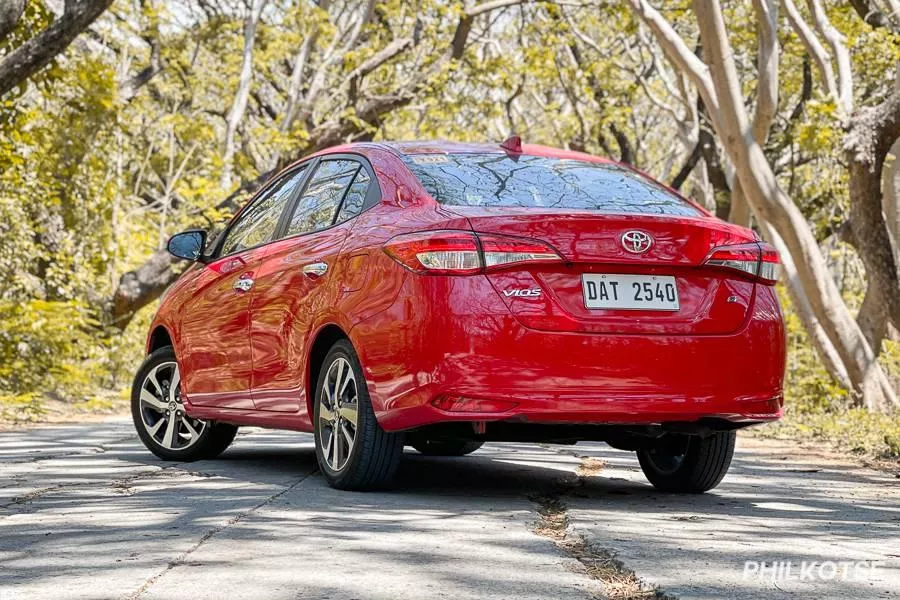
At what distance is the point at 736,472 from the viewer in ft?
28.0

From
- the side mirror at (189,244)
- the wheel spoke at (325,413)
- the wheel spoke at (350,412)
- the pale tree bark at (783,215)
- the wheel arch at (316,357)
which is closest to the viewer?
the wheel spoke at (350,412)

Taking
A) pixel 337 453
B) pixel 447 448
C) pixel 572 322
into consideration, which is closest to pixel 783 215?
pixel 447 448

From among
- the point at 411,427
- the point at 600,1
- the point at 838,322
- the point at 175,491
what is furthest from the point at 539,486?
the point at 600,1

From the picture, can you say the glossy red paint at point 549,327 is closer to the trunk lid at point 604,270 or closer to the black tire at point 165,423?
the trunk lid at point 604,270

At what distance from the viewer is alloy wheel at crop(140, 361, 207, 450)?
8500mm

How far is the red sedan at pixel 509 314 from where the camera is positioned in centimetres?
583

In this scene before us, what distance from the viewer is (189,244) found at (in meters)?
8.25

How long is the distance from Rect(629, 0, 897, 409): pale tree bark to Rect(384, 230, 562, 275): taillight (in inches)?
344

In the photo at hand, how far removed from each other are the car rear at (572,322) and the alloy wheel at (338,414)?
13.5 inches

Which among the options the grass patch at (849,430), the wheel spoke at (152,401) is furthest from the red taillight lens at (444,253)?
the grass patch at (849,430)

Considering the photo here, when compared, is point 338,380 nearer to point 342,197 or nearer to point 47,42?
point 342,197

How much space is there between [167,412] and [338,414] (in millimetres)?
2390

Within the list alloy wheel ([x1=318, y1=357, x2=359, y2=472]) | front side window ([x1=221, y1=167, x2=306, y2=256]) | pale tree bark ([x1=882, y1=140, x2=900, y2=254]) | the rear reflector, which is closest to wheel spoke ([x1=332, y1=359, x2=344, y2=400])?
alloy wheel ([x1=318, y1=357, x2=359, y2=472])

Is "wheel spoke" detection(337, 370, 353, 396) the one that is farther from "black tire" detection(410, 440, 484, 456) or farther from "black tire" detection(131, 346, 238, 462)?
"black tire" detection(410, 440, 484, 456)
